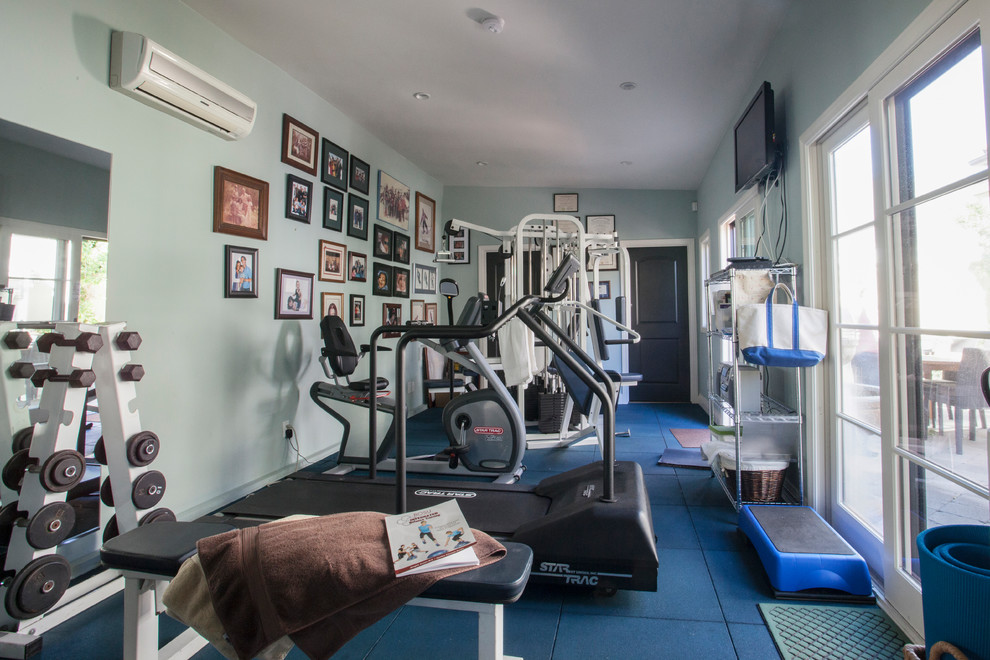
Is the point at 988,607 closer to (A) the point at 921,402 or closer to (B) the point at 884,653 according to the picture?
(B) the point at 884,653

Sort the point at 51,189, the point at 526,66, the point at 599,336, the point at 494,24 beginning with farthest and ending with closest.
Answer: the point at 599,336, the point at 526,66, the point at 494,24, the point at 51,189

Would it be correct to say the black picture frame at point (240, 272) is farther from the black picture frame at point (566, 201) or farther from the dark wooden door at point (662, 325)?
the dark wooden door at point (662, 325)

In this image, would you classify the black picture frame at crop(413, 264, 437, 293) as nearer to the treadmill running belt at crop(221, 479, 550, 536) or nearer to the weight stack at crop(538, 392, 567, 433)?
the weight stack at crop(538, 392, 567, 433)

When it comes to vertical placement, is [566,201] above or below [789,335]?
above

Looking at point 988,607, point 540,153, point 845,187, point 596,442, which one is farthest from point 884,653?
point 540,153

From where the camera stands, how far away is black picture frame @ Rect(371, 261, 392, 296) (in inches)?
181

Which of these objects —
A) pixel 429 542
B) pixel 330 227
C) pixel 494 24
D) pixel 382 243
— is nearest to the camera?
pixel 429 542

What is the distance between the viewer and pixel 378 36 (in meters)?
2.87

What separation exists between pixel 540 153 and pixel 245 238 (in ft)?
9.69

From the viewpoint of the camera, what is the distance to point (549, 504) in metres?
2.29

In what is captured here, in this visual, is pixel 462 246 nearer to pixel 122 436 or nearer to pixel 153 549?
pixel 122 436

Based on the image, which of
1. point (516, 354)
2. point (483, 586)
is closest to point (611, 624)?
point (483, 586)

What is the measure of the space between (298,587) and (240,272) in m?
2.33

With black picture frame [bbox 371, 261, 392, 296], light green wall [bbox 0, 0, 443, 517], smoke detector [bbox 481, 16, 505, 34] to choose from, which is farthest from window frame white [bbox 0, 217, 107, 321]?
black picture frame [bbox 371, 261, 392, 296]
